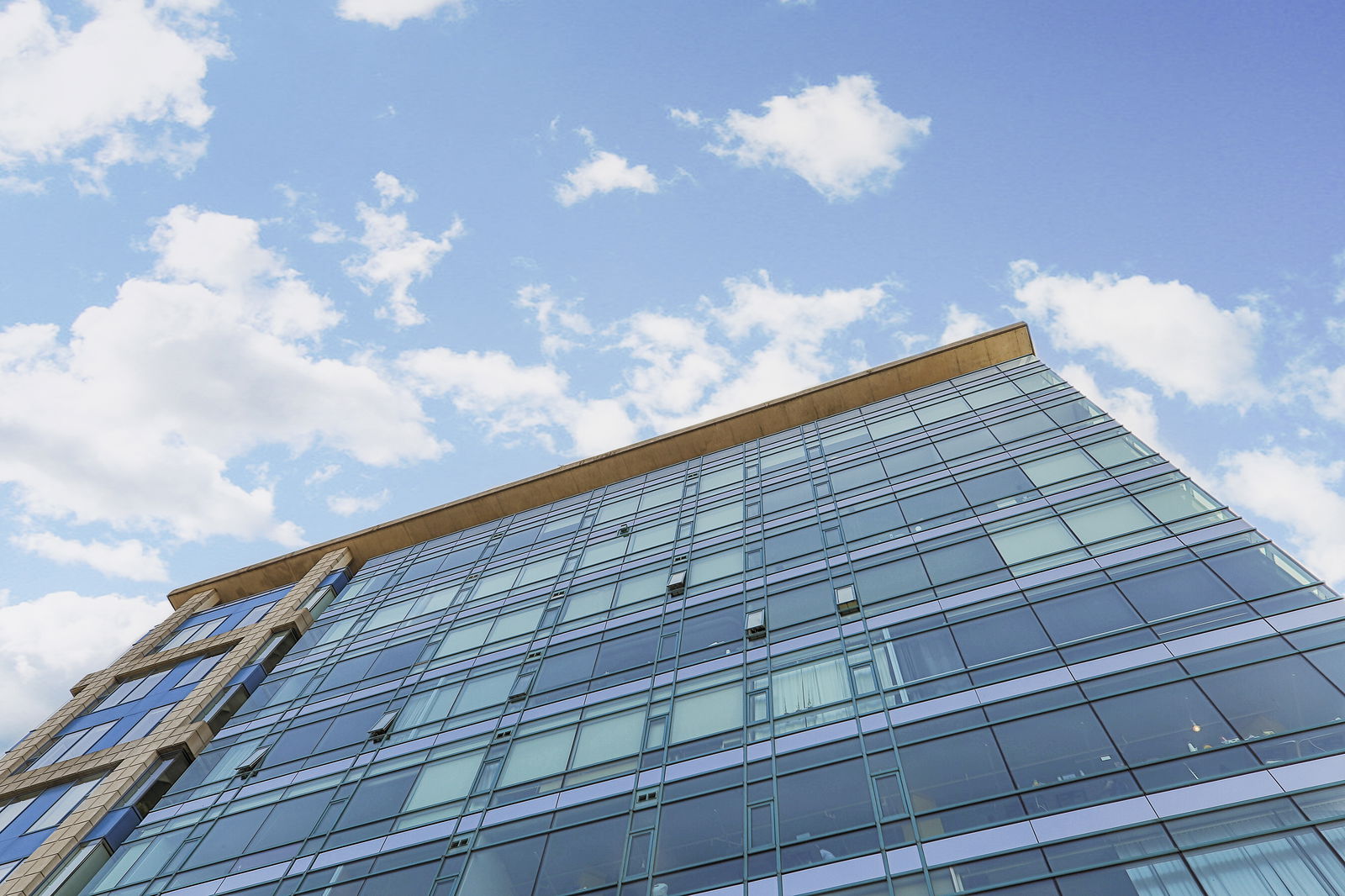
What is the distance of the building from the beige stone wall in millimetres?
148

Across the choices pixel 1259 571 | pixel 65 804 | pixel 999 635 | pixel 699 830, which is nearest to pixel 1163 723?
pixel 999 635

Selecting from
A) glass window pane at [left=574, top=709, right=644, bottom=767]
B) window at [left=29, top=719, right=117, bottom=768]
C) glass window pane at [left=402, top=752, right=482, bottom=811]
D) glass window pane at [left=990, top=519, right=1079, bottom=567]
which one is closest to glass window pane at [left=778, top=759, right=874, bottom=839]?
glass window pane at [left=574, top=709, right=644, bottom=767]

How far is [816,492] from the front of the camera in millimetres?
31188

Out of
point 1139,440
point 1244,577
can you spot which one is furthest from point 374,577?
point 1244,577

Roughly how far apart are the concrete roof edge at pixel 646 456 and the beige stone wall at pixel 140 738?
4.27 ft

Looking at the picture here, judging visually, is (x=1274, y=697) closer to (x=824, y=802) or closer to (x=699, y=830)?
(x=824, y=802)

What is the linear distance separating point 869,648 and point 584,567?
550 inches

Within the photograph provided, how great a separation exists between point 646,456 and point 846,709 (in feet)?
73.7

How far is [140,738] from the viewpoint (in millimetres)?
31578

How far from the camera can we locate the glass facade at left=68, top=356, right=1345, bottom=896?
594 inches

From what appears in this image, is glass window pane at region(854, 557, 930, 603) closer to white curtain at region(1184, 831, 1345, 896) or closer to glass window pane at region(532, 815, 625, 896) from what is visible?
glass window pane at region(532, 815, 625, 896)

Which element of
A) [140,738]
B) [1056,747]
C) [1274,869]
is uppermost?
[140,738]

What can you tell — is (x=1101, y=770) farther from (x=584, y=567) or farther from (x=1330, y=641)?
(x=584, y=567)

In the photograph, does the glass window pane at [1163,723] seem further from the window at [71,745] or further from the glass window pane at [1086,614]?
the window at [71,745]
